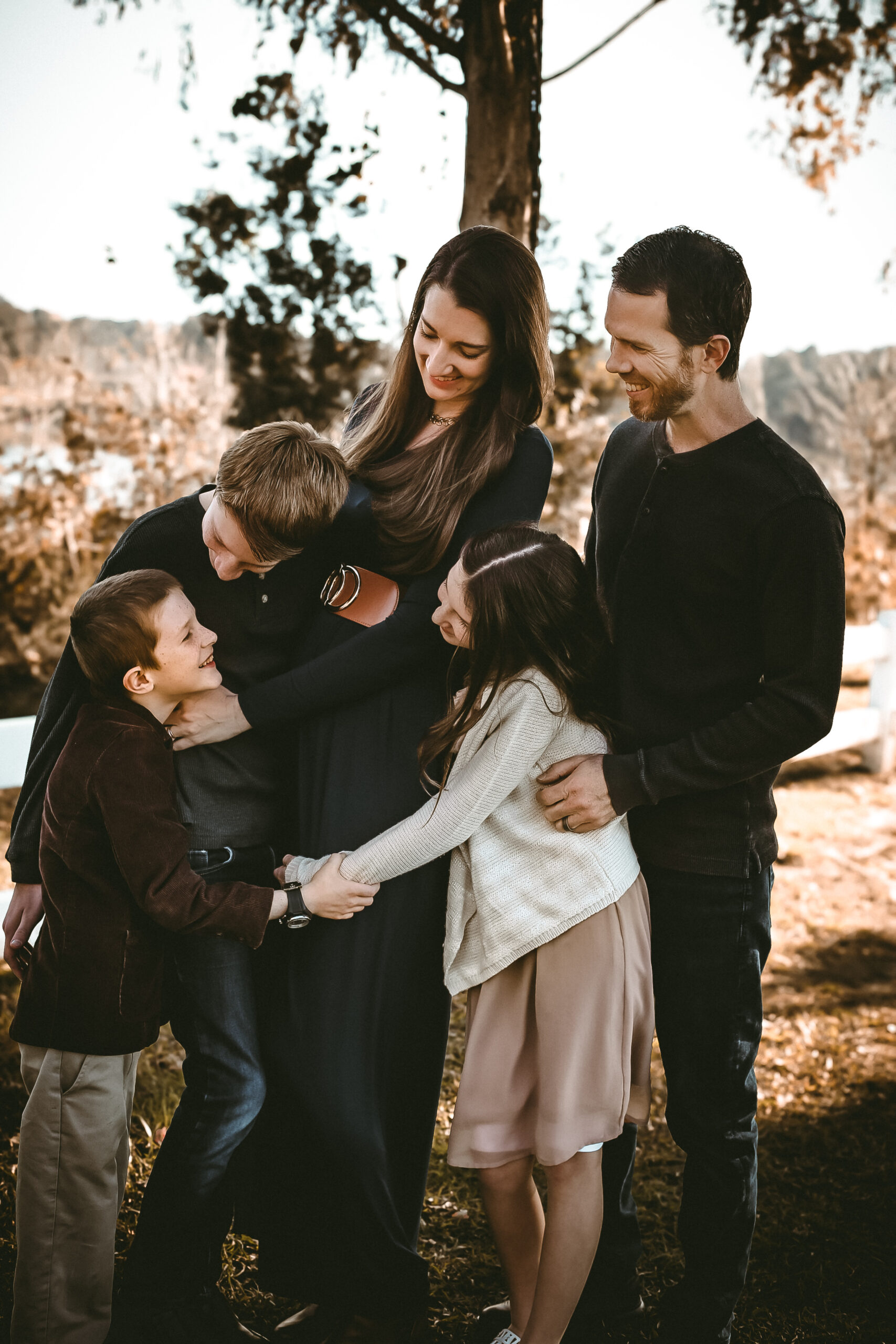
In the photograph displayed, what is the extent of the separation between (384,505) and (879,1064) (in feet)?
8.84

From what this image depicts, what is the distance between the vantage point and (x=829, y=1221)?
2.64m

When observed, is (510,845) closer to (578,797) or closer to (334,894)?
(578,797)

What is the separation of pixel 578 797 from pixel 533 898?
0.21 m

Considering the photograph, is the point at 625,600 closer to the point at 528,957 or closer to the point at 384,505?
the point at 384,505

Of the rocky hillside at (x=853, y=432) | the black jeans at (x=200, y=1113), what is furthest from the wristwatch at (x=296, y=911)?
the rocky hillside at (x=853, y=432)

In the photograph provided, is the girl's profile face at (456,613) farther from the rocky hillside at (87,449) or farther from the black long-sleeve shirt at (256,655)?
the rocky hillside at (87,449)

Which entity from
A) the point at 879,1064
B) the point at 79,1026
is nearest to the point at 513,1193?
the point at 79,1026

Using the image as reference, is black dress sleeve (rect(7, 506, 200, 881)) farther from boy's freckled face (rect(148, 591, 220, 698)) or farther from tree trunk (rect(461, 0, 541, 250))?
tree trunk (rect(461, 0, 541, 250))

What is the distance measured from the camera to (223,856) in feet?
6.46

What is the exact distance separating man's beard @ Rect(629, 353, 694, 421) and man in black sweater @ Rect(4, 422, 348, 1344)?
596mm

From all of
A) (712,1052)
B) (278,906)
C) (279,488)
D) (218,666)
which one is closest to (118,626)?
(218,666)

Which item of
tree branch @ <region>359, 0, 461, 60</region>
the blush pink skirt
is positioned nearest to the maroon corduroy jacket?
the blush pink skirt

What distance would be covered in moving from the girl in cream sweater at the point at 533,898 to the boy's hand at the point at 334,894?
2cm

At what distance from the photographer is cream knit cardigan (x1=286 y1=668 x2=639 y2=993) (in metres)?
1.86
